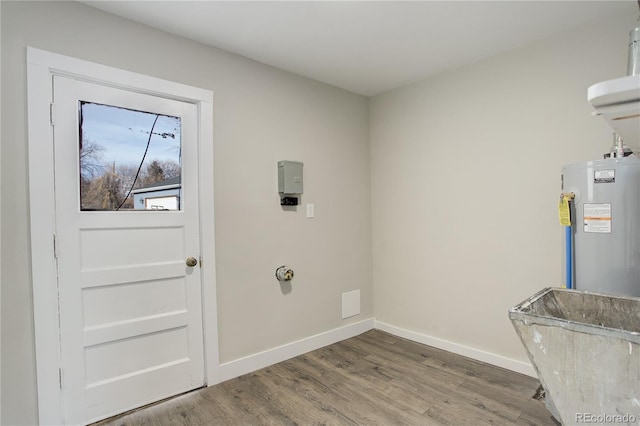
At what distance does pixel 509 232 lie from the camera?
2678mm

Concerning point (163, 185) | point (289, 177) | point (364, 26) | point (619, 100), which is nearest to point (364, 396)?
point (289, 177)

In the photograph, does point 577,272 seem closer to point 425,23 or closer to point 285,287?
point 425,23

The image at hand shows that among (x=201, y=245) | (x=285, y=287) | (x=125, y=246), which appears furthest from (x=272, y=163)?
(x=125, y=246)

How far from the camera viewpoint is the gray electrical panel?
2.87 m

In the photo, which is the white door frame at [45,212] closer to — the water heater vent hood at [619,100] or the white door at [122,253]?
the white door at [122,253]

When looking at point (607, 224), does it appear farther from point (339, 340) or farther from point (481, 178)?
point (339, 340)

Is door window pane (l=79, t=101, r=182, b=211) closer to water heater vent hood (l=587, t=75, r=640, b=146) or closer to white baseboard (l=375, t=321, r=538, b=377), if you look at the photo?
water heater vent hood (l=587, t=75, r=640, b=146)

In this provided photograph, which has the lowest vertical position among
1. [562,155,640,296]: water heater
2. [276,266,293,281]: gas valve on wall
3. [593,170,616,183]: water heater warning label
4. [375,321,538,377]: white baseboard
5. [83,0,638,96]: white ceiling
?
[375,321,538,377]: white baseboard

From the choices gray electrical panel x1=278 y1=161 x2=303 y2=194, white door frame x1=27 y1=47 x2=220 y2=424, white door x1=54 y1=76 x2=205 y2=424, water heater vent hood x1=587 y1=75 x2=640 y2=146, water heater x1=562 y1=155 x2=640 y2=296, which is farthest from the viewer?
gray electrical panel x1=278 y1=161 x2=303 y2=194

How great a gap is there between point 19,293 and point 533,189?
341 centimetres

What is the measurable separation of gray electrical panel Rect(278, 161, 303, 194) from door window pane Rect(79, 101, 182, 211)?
83 cm

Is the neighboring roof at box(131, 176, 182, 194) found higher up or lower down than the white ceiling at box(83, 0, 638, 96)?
lower down

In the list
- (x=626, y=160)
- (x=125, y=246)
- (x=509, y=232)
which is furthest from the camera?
(x=509, y=232)

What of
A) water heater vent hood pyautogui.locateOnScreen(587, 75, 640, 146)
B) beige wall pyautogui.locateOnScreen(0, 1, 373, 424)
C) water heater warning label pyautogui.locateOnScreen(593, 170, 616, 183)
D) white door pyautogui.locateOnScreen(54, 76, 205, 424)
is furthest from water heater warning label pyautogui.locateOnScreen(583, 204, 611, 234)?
white door pyautogui.locateOnScreen(54, 76, 205, 424)
